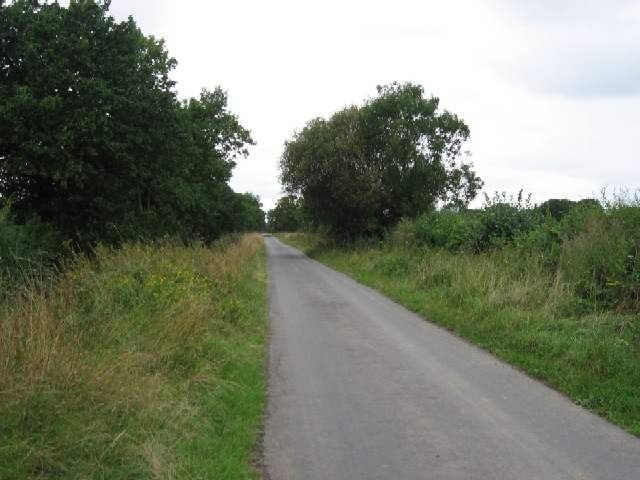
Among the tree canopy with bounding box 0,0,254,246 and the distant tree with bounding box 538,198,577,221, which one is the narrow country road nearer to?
the distant tree with bounding box 538,198,577,221

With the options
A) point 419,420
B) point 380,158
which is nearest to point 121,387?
point 419,420

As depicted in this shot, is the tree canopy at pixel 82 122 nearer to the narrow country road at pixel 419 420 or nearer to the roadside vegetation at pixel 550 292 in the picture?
the roadside vegetation at pixel 550 292

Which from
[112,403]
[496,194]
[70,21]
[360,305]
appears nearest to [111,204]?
[70,21]

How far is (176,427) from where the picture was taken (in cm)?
475

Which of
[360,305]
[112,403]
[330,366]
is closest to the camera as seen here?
[112,403]

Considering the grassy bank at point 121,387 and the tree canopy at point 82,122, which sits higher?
the tree canopy at point 82,122

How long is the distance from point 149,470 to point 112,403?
2.83ft

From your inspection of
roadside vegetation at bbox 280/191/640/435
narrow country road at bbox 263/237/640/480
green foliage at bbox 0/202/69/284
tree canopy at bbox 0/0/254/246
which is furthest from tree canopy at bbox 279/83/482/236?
narrow country road at bbox 263/237/640/480

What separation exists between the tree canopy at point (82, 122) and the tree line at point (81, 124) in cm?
4

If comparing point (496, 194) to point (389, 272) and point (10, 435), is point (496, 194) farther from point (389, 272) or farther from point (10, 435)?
point (10, 435)

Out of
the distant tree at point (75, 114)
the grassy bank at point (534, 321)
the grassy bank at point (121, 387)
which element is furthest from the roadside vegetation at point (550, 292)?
the distant tree at point (75, 114)

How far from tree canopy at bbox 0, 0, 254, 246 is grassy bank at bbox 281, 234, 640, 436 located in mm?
12338

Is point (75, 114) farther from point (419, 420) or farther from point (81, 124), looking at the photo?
point (419, 420)

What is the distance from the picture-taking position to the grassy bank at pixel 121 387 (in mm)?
4012
